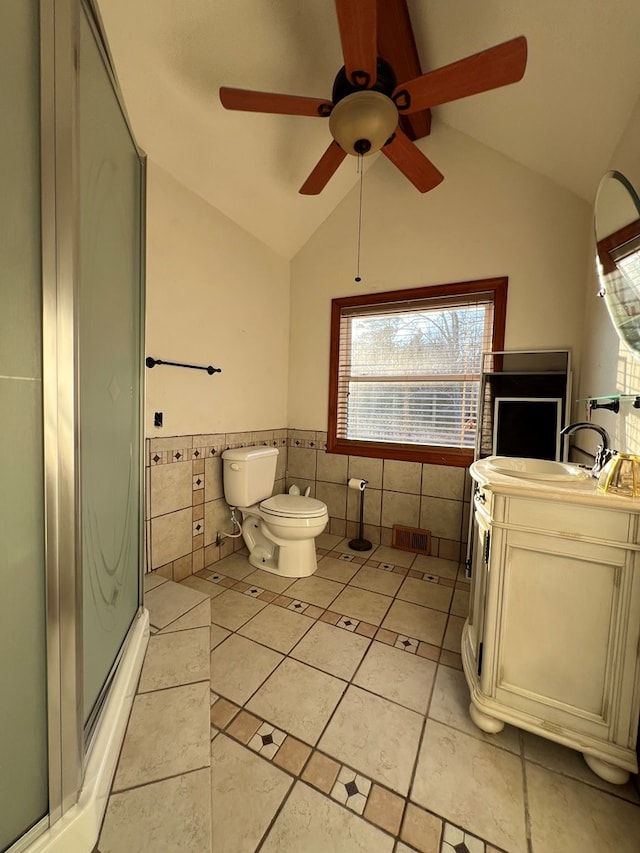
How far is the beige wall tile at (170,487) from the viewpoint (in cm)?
185

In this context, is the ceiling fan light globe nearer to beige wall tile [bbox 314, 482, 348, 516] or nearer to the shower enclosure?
the shower enclosure

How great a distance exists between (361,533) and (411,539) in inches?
15.0

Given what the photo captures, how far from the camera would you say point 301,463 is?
9.60 feet

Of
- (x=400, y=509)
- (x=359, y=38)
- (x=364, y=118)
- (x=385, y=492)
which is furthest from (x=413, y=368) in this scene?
(x=359, y=38)

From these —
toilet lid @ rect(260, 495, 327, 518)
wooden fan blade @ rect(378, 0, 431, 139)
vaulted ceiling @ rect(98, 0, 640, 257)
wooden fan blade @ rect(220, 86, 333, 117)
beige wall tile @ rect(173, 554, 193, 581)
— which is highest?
wooden fan blade @ rect(378, 0, 431, 139)

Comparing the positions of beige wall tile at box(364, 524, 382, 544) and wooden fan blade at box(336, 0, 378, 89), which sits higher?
wooden fan blade at box(336, 0, 378, 89)

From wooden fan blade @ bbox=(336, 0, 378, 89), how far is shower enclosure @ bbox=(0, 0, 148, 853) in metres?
0.72

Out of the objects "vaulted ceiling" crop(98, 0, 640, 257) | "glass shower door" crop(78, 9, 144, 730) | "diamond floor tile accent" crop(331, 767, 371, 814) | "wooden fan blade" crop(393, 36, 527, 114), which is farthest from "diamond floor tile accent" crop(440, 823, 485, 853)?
"vaulted ceiling" crop(98, 0, 640, 257)

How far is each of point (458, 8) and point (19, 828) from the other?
2989mm

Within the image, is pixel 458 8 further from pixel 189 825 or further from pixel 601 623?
pixel 189 825

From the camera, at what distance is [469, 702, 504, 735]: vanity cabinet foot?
1.14 metres

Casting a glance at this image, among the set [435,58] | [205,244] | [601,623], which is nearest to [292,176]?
[205,244]

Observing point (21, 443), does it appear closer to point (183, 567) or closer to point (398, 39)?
point (183, 567)

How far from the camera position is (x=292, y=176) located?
2230mm
